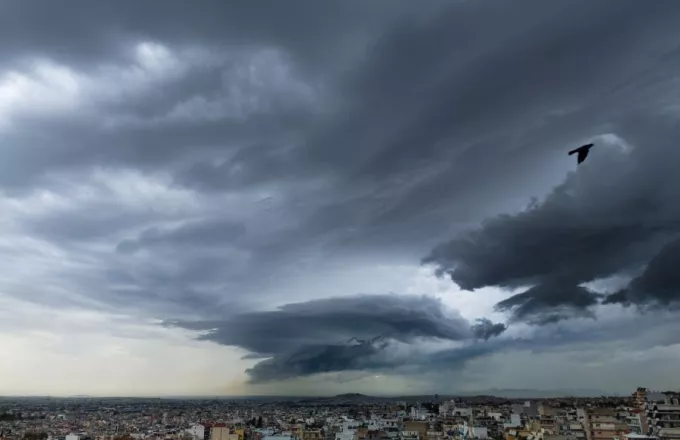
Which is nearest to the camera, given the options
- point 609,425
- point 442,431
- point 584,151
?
point 584,151

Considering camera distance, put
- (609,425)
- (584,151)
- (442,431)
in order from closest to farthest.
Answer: (584,151) → (609,425) → (442,431)

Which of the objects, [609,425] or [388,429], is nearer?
[609,425]

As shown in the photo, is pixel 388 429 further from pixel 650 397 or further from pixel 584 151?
pixel 584 151

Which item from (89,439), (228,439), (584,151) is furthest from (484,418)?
(584,151)

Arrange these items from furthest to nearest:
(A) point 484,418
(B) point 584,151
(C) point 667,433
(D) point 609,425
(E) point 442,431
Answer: (A) point 484,418 < (E) point 442,431 < (D) point 609,425 < (C) point 667,433 < (B) point 584,151

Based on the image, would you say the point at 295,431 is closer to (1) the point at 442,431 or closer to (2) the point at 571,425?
(1) the point at 442,431

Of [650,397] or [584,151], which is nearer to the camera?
[584,151]

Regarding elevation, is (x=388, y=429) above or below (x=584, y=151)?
below

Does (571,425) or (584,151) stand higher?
(584,151)

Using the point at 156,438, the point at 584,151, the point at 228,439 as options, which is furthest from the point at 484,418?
the point at 584,151
